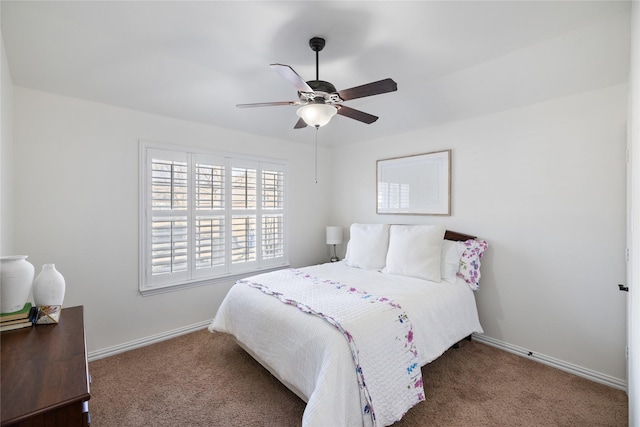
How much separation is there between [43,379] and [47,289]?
71 cm

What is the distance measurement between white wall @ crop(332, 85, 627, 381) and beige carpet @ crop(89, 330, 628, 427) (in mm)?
383

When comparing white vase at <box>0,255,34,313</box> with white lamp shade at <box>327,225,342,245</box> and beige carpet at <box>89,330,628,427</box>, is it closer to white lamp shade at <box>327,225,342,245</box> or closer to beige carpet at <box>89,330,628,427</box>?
beige carpet at <box>89,330,628,427</box>

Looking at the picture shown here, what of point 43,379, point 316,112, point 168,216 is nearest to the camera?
point 43,379

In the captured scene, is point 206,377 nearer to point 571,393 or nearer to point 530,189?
point 571,393

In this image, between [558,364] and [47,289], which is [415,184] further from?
[47,289]

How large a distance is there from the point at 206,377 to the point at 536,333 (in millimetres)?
2966

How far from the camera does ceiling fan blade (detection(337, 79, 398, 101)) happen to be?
171 centimetres

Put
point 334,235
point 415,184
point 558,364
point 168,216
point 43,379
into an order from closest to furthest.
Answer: point 43,379 < point 558,364 < point 168,216 < point 415,184 < point 334,235

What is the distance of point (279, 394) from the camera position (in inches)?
82.5

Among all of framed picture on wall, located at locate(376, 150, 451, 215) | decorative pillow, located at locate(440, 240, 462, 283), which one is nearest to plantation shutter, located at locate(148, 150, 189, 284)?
framed picture on wall, located at locate(376, 150, 451, 215)

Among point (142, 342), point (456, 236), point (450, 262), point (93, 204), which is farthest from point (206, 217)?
point (456, 236)

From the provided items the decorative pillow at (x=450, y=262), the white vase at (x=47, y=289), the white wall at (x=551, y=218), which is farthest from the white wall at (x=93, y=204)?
the white wall at (x=551, y=218)

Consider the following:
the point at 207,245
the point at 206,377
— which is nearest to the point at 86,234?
the point at 207,245

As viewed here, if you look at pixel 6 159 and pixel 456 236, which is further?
pixel 456 236
